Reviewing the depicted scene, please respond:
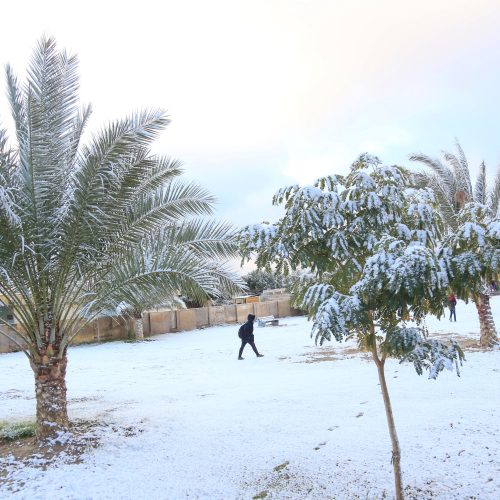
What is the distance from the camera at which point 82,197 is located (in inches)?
232

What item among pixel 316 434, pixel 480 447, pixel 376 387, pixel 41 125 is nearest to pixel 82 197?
pixel 41 125

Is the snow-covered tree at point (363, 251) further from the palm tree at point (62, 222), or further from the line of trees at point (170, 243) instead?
the palm tree at point (62, 222)

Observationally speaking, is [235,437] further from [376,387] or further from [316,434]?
[376,387]

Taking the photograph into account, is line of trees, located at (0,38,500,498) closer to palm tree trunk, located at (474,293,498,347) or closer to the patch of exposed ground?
the patch of exposed ground

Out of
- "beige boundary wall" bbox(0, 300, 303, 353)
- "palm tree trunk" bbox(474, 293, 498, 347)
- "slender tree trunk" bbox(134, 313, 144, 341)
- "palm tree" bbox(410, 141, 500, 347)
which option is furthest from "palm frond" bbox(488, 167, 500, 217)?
"slender tree trunk" bbox(134, 313, 144, 341)

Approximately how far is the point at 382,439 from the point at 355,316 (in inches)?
120

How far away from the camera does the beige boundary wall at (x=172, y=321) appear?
21.1 m

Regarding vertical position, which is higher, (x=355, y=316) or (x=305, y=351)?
(x=355, y=316)

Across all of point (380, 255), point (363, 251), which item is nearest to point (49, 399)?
point (363, 251)

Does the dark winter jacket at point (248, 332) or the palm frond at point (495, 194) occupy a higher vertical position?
the palm frond at point (495, 194)

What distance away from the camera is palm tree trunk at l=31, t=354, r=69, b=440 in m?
6.24

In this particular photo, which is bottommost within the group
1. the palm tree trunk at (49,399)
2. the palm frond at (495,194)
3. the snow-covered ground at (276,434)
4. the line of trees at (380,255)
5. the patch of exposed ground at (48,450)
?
the snow-covered ground at (276,434)

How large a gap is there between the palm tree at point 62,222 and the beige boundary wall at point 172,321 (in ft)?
33.3

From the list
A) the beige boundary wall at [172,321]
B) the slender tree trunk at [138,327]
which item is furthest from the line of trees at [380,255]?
the slender tree trunk at [138,327]
